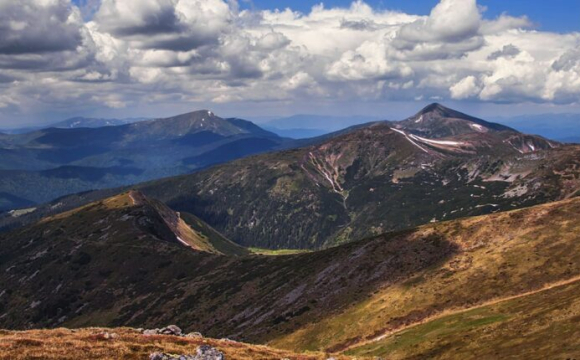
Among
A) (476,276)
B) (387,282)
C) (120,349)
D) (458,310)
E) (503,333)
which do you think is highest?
(120,349)

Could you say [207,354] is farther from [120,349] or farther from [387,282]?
[387,282]

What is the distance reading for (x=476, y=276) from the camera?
104 m

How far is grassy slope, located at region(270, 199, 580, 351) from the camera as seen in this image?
94750mm

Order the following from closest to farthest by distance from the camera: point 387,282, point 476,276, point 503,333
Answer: point 503,333
point 476,276
point 387,282

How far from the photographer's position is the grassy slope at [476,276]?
94750 millimetres

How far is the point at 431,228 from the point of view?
14238 cm

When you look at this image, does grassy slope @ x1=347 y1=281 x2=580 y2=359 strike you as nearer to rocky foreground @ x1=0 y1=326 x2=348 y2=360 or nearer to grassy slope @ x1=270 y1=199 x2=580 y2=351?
grassy slope @ x1=270 y1=199 x2=580 y2=351

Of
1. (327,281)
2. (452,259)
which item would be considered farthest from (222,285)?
(452,259)

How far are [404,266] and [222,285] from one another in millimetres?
75888

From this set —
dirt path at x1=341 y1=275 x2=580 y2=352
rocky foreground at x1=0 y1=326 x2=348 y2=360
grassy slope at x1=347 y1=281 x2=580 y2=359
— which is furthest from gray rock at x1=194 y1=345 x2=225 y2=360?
dirt path at x1=341 y1=275 x2=580 y2=352

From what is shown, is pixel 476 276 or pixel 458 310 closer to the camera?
pixel 458 310

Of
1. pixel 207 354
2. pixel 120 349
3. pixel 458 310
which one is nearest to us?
pixel 120 349

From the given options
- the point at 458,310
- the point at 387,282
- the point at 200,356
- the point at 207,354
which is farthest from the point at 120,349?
the point at 387,282

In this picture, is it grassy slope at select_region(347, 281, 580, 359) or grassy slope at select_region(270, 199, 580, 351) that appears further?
grassy slope at select_region(270, 199, 580, 351)
